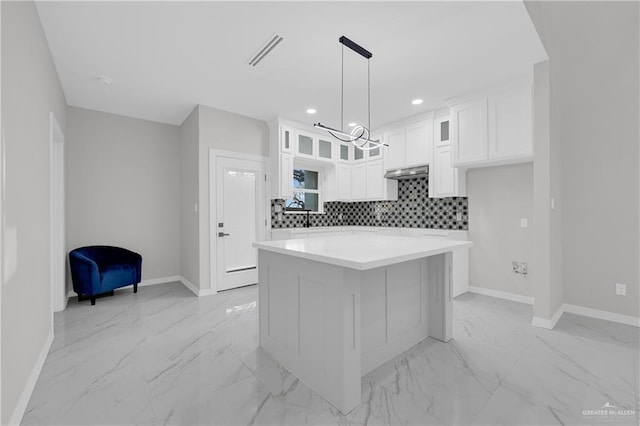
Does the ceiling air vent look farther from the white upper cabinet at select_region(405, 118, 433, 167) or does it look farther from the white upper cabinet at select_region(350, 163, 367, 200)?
the white upper cabinet at select_region(350, 163, 367, 200)

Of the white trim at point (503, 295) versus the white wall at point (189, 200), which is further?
the white wall at point (189, 200)

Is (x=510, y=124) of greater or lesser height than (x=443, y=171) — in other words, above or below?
above

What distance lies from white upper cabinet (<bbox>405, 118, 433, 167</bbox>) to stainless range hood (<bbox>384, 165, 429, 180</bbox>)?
74 mm

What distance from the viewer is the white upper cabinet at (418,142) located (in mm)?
4230

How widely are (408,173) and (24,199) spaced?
4176 millimetres

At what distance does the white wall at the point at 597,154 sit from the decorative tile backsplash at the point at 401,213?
1211mm

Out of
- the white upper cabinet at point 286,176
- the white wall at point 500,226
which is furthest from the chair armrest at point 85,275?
the white wall at point 500,226

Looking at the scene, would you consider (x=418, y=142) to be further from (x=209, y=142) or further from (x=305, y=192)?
(x=209, y=142)

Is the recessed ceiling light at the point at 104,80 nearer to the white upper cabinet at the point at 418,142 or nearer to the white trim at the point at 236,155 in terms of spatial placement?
the white trim at the point at 236,155

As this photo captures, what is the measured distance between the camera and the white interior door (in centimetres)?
416

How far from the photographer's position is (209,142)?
402 cm

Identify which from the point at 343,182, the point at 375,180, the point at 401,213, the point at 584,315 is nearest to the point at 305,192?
the point at 343,182

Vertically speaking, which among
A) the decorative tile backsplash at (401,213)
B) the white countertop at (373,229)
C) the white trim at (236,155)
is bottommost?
the white countertop at (373,229)

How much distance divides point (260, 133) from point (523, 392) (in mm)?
4283
